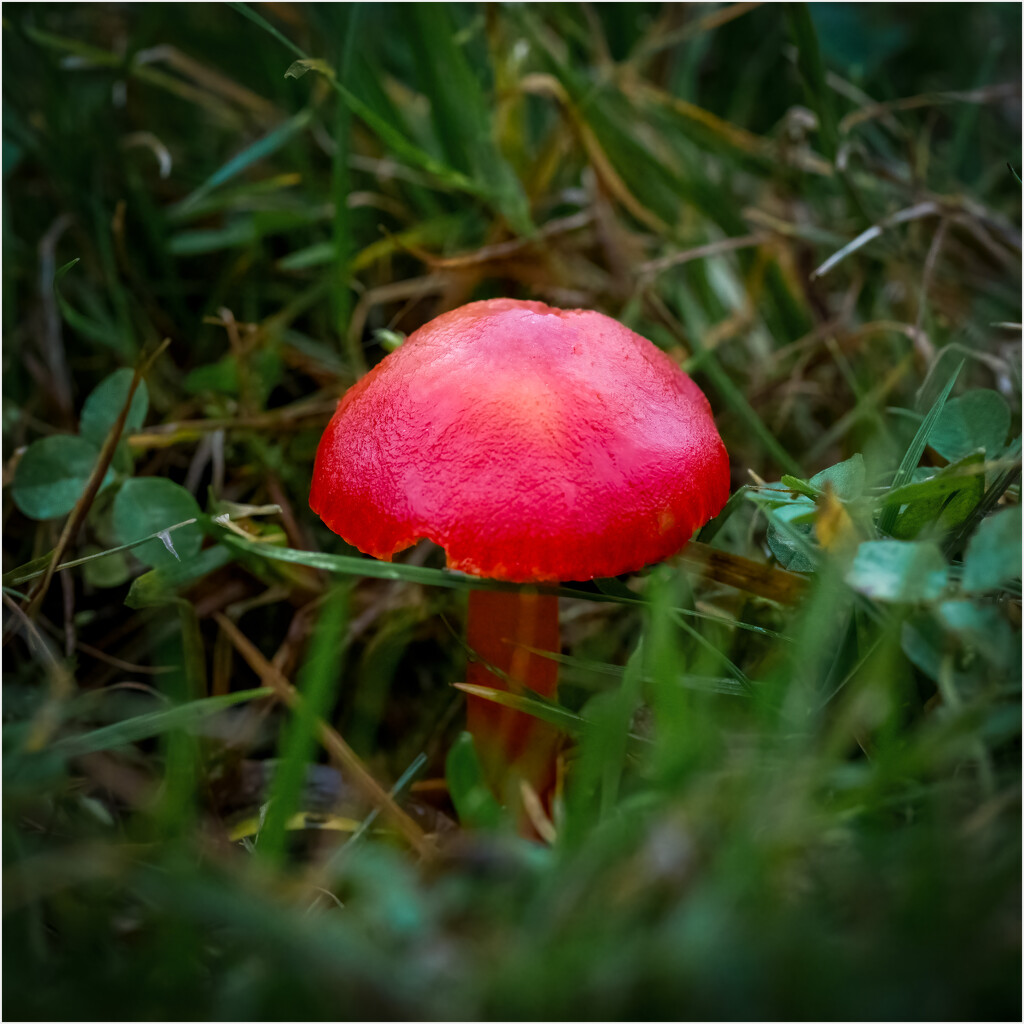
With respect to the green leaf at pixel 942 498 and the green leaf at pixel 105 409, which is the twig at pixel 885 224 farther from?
the green leaf at pixel 105 409

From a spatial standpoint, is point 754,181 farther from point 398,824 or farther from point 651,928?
point 651,928

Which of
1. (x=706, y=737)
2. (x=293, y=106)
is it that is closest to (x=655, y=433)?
(x=706, y=737)

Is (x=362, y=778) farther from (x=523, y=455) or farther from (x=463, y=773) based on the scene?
(x=523, y=455)

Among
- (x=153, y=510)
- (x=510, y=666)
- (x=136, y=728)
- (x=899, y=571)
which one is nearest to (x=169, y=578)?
(x=153, y=510)

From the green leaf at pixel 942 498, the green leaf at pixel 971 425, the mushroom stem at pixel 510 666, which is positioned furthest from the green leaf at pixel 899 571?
the mushroom stem at pixel 510 666

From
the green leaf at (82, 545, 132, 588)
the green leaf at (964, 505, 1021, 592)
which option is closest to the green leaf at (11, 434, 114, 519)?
the green leaf at (82, 545, 132, 588)

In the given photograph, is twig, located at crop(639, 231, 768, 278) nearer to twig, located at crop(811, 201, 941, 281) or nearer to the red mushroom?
twig, located at crop(811, 201, 941, 281)
